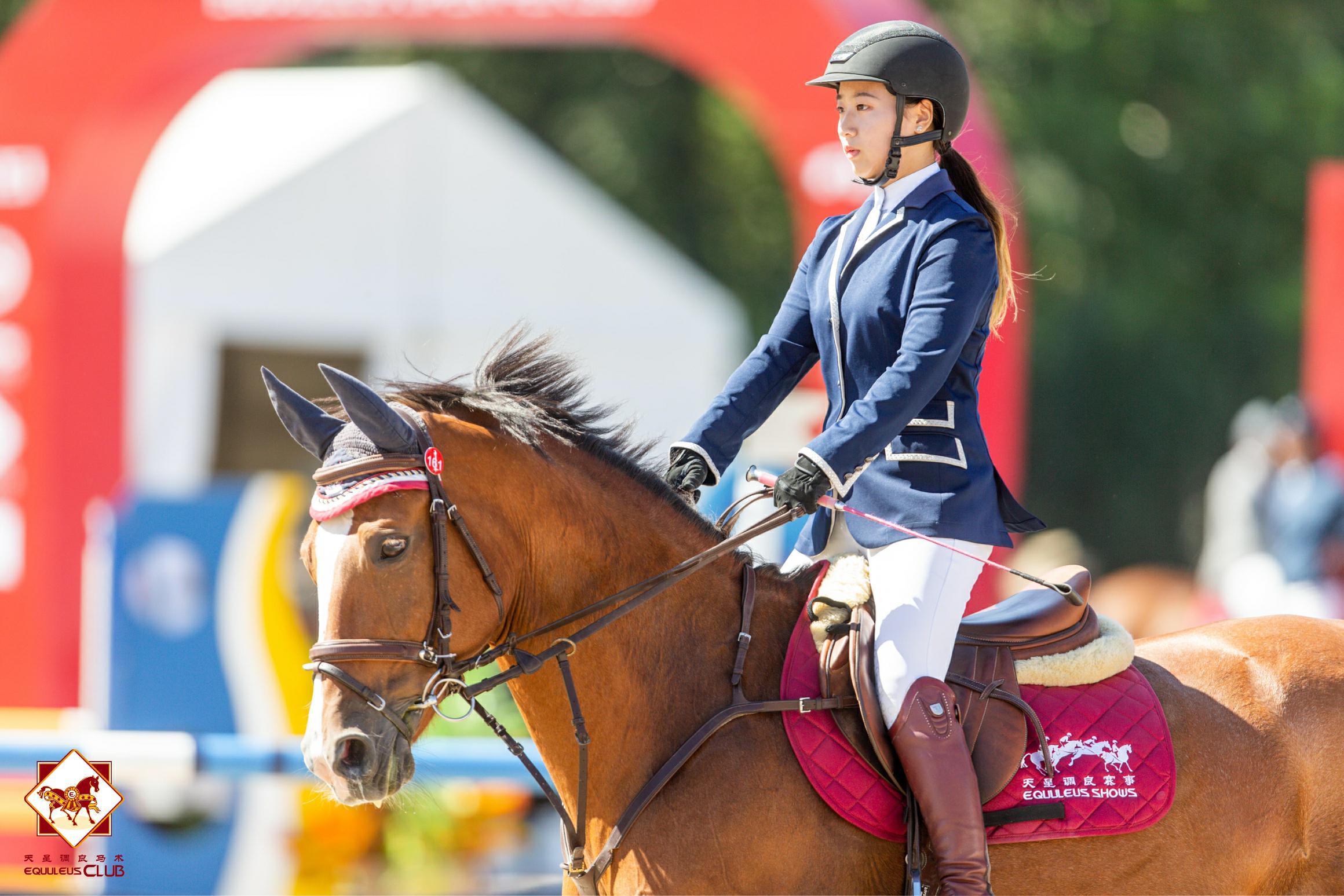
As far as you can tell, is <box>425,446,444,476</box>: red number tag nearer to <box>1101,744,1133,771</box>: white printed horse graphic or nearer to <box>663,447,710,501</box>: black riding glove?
<box>663,447,710,501</box>: black riding glove

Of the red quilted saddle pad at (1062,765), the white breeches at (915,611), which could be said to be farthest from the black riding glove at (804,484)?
the red quilted saddle pad at (1062,765)

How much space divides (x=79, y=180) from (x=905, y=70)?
20.0 feet

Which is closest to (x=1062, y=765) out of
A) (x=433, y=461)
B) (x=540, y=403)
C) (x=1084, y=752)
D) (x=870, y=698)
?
(x=1084, y=752)

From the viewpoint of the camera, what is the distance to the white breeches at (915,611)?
2855 millimetres

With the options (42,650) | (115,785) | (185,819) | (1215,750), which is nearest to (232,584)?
(185,819)

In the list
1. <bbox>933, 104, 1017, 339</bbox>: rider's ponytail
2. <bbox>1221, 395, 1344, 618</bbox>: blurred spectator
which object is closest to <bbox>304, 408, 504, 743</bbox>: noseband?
<bbox>933, 104, 1017, 339</bbox>: rider's ponytail

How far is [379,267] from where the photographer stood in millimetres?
11711

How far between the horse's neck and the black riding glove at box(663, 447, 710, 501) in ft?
0.28

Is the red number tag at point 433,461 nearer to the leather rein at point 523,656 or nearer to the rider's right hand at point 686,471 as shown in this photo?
the leather rein at point 523,656

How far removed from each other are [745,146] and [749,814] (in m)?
19.2

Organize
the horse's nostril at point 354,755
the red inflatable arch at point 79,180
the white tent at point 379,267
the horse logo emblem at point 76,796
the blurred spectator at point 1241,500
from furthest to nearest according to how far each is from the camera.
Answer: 1. the white tent at point 379,267
2. the blurred spectator at point 1241,500
3. the red inflatable arch at point 79,180
4. the horse logo emblem at point 76,796
5. the horse's nostril at point 354,755

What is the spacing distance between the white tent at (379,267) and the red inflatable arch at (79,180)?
10.8ft

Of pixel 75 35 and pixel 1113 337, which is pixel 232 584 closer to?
pixel 75 35

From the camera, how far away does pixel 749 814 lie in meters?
2.81
